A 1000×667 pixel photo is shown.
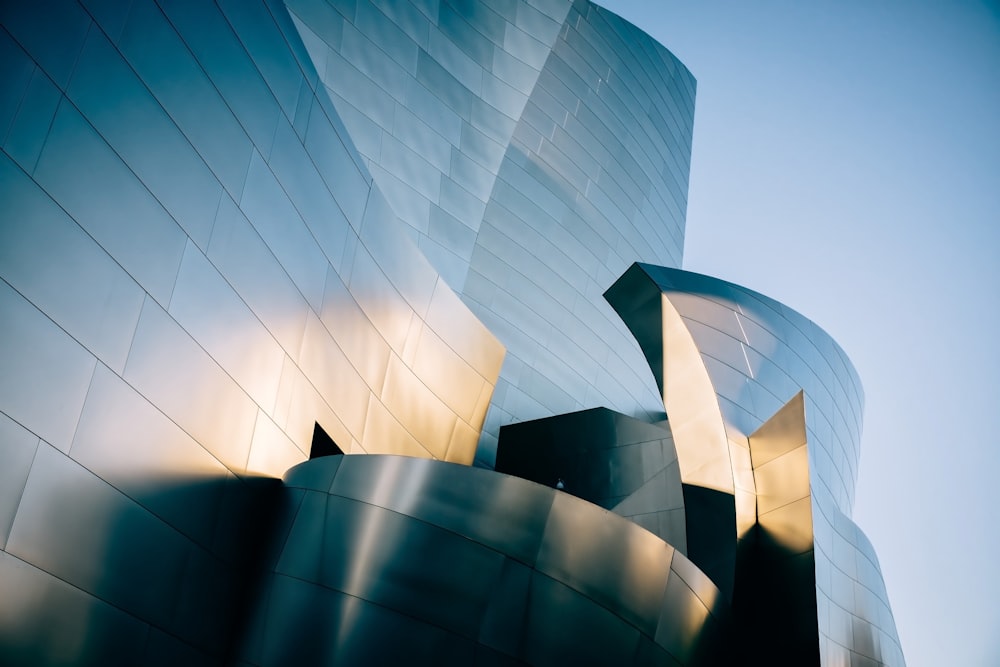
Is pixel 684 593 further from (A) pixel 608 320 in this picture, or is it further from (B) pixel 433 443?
(A) pixel 608 320

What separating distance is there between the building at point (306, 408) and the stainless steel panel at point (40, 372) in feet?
0.09

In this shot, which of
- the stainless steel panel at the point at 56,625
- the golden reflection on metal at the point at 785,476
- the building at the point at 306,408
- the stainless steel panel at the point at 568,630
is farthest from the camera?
the golden reflection on metal at the point at 785,476

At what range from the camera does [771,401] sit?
53.0 feet

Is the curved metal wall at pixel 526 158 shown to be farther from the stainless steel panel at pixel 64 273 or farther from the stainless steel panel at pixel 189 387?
the stainless steel panel at pixel 64 273

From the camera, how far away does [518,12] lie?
25.9 m

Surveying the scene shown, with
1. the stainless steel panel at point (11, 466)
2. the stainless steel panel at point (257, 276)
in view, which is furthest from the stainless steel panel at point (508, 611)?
the stainless steel panel at point (11, 466)

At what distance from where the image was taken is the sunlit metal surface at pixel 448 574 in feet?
30.3

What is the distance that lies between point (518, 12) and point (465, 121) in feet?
18.7

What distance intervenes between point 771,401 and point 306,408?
9189 mm

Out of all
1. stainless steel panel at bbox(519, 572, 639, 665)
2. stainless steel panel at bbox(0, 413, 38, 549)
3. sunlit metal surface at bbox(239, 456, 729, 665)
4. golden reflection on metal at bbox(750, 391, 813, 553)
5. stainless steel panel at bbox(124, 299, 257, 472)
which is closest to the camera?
stainless steel panel at bbox(0, 413, 38, 549)

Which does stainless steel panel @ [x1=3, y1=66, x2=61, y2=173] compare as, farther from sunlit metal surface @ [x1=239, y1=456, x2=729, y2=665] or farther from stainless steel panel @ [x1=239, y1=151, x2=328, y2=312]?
sunlit metal surface @ [x1=239, y1=456, x2=729, y2=665]

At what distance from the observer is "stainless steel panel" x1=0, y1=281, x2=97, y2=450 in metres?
6.49

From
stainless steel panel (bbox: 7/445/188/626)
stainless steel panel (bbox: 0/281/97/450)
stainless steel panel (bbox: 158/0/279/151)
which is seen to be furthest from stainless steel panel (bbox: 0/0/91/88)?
stainless steel panel (bbox: 7/445/188/626)

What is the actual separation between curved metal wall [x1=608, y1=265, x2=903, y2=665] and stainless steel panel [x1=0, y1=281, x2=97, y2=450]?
10797 millimetres
